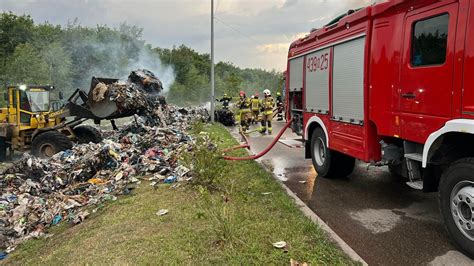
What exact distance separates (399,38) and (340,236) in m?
2.41

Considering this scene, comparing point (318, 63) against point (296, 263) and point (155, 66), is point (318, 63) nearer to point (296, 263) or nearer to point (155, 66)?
point (296, 263)

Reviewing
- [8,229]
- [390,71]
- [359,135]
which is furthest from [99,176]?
[390,71]

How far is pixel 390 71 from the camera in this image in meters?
4.84

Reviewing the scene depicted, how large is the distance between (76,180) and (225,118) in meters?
12.2

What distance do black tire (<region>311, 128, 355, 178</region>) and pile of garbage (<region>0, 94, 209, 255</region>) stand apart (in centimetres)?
252

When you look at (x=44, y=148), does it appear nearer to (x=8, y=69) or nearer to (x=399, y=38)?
(x=399, y=38)

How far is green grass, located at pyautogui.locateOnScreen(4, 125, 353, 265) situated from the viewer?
3.93 m

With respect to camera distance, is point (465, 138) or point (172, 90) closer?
point (465, 138)

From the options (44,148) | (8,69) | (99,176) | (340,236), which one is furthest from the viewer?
(8,69)

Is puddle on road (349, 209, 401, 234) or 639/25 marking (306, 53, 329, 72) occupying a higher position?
639/25 marking (306, 53, 329, 72)

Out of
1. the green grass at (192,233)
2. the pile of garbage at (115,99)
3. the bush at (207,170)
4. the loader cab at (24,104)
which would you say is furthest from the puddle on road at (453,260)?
the loader cab at (24,104)

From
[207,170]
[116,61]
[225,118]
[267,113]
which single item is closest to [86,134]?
[267,113]

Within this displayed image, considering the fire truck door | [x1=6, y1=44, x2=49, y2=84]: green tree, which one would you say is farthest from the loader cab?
[x1=6, y1=44, x2=49, y2=84]: green tree

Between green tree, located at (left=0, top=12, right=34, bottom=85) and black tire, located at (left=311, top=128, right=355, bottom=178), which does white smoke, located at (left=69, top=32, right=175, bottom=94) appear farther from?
black tire, located at (left=311, top=128, right=355, bottom=178)
